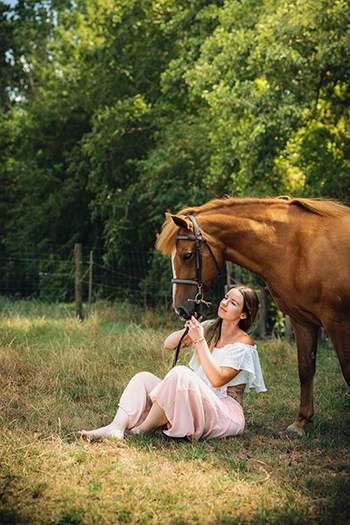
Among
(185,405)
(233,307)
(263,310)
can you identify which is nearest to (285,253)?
(233,307)

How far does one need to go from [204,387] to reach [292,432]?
3.12 feet

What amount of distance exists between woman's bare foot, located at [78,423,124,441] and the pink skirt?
157 millimetres

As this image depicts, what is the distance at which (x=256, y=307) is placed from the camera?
4348 mm

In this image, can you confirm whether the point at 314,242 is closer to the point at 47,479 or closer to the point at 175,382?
the point at 175,382

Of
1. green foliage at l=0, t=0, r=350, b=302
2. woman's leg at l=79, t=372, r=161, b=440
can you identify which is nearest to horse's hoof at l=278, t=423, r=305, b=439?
woman's leg at l=79, t=372, r=161, b=440

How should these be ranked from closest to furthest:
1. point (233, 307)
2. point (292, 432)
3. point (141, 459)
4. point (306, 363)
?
point (141, 459) < point (233, 307) < point (292, 432) < point (306, 363)

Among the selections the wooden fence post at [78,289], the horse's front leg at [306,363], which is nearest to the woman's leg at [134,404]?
the horse's front leg at [306,363]

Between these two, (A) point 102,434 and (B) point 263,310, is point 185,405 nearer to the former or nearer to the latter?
(A) point 102,434

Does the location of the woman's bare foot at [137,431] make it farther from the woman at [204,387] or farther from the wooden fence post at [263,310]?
the wooden fence post at [263,310]

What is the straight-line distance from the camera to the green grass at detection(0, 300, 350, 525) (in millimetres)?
3002

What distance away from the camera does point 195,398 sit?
13.2 ft

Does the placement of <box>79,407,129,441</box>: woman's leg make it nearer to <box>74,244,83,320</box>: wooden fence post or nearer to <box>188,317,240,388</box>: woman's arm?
<box>188,317,240,388</box>: woman's arm

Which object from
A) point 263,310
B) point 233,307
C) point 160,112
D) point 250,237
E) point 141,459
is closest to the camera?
point 141,459

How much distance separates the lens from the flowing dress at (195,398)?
4004 millimetres
